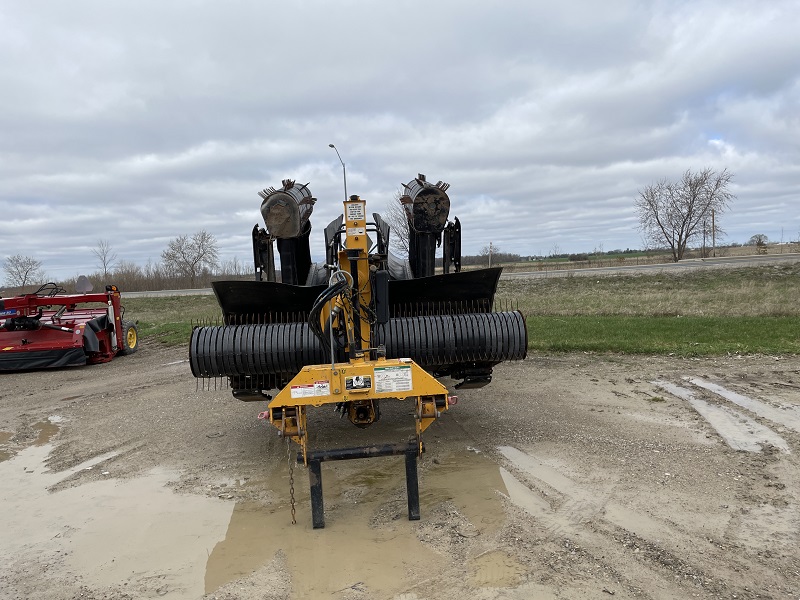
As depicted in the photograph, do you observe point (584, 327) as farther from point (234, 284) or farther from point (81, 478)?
point (81, 478)

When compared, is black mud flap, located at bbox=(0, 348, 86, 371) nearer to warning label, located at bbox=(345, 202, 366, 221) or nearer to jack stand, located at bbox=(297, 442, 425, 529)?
warning label, located at bbox=(345, 202, 366, 221)

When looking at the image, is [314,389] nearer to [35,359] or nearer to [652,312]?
[35,359]

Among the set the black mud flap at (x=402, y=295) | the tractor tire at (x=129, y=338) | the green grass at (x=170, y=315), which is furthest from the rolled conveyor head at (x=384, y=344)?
the green grass at (x=170, y=315)

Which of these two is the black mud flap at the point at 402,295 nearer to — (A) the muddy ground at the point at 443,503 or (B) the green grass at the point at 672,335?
(A) the muddy ground at the point at 443,503

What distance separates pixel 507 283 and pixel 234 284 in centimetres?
2267

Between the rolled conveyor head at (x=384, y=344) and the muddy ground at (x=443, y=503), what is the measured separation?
0.87 m

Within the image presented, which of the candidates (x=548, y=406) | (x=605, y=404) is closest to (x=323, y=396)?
(x=548, y=406)

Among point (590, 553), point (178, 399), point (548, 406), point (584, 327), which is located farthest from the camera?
point (584, 327)

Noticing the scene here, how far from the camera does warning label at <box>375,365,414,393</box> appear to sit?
416 cm

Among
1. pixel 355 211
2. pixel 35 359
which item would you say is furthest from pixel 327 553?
pixel 35 359

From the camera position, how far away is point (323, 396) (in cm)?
415

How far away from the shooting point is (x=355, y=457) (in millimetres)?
3871

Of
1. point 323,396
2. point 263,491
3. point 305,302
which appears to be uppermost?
point 305,302

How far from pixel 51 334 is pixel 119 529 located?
963 centimetres
